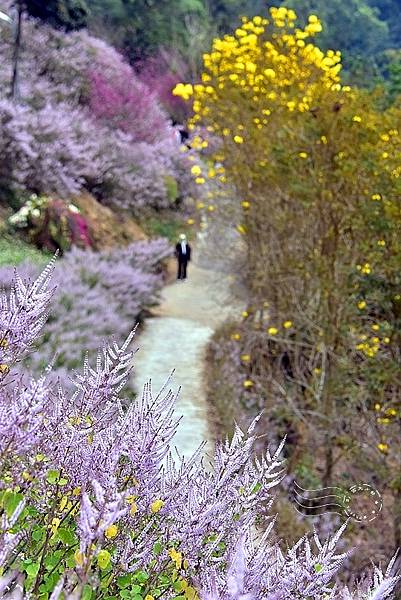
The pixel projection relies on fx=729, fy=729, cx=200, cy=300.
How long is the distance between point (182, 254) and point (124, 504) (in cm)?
1302

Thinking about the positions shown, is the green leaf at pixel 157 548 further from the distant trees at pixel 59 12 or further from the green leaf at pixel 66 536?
the distant trees at pixel 59 12

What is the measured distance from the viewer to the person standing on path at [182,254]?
14367 millimetres

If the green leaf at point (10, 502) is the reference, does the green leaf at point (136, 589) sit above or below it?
below

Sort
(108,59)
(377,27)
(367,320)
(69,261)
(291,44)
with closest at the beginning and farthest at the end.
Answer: (367,320)
(291,44)
(69,261)
(108,59)
(377,27)

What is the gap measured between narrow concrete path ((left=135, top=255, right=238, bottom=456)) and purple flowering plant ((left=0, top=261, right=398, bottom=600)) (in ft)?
11.6

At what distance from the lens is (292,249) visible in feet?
25.7

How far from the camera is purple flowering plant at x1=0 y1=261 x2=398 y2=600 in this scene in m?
1.48

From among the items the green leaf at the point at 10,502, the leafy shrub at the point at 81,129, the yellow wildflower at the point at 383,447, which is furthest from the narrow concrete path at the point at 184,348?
the green leaf at the point at 10,502

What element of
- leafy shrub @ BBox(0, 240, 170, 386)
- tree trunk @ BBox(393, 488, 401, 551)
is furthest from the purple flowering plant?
tree trunk @ BBox(393, 488, 401, 551)

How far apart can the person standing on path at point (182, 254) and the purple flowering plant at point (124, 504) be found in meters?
12.6

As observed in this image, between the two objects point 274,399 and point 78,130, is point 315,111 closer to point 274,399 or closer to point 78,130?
point 274,399

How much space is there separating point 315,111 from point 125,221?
9229 millimetres

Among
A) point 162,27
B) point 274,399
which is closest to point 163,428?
point 274,399

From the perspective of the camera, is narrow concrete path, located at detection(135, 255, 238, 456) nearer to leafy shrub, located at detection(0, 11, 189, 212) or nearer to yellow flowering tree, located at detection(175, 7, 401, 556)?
yellow flowering tree, located at detection(175, 7, 401, 556)
